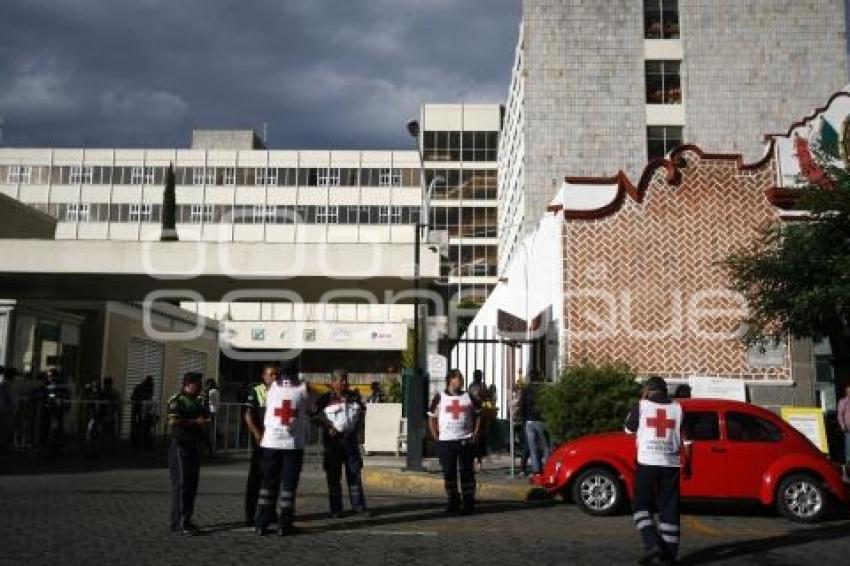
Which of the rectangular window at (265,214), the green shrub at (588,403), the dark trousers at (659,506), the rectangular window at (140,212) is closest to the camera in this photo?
the dark trousers at (659,506)

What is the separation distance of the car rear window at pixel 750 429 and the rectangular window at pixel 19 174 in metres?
70.2

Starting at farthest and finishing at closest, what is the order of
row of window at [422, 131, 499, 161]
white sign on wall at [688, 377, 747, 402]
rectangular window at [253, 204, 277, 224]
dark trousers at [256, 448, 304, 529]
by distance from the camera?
rectangular window at [253, 204, 277, 224]
row of window at [422, 131, 499, 161]
white sign on wall at [688, 377, 747, 402]
dark trousers at [256, 448, 304, 529]

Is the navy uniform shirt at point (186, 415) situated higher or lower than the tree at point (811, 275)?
lower

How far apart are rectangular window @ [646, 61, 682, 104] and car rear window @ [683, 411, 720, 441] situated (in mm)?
27878

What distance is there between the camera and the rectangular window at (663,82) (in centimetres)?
3619

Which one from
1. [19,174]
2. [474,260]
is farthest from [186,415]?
[19,174]

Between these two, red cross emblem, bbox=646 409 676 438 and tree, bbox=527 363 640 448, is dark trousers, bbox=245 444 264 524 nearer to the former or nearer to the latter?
red cross emblem, bbox=646 409 676 438

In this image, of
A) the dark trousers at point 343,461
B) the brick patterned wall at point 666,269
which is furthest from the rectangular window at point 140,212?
the dark trousers at point 343,461

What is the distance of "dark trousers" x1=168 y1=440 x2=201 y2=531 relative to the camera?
8805mm

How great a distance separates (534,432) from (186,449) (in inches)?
272

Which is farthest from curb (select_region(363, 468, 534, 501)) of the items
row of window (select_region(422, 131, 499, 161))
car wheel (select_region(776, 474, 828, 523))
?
row of window (select_region(422, 131, 499, 161))

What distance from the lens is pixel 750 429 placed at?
10727 mm

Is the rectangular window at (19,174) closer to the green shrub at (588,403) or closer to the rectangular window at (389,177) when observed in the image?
the rectangular window at (389,177)

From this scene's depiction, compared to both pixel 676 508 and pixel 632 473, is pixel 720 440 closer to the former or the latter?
pixel 632 473
